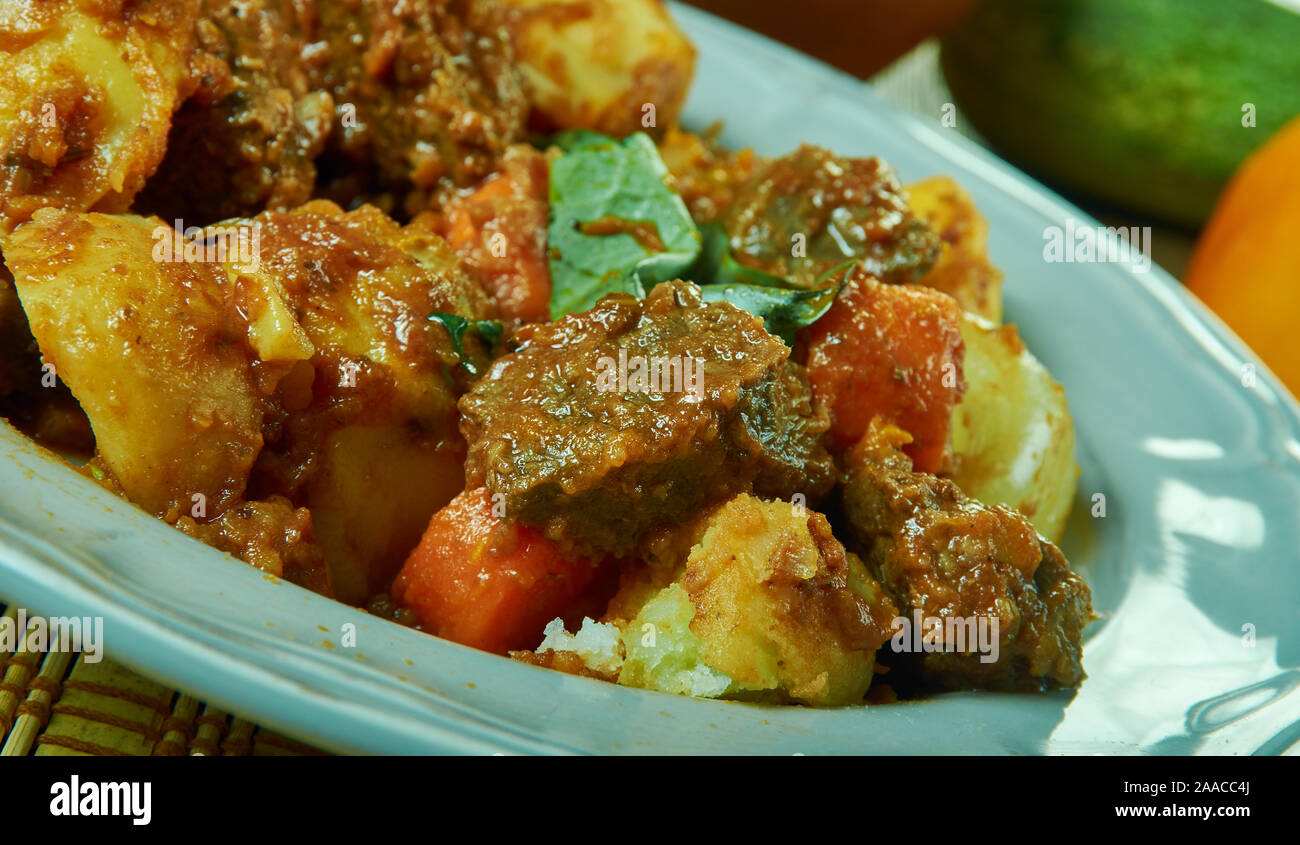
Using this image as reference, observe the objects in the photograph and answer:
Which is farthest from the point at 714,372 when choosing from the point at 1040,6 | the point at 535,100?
the point at 1040,6

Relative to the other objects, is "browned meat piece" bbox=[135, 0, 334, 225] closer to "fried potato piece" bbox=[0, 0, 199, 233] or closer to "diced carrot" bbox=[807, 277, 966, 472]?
"fried potato piece" bbox=[0, 0, 199, 233]

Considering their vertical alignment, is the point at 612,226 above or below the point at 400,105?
below

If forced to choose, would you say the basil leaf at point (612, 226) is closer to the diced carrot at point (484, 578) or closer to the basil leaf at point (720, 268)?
the basil leaf at point (720, 268)

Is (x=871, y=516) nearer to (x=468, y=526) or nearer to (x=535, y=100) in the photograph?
(x=468, y=526)

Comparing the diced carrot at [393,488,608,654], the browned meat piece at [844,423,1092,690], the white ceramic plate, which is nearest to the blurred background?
the white ceramic plate

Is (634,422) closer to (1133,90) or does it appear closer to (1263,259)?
(1263,259)

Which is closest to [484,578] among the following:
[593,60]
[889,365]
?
[889,365]

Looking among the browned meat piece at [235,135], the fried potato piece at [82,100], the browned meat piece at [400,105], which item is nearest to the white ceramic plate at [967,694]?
the fried potato piece at [82,100]
